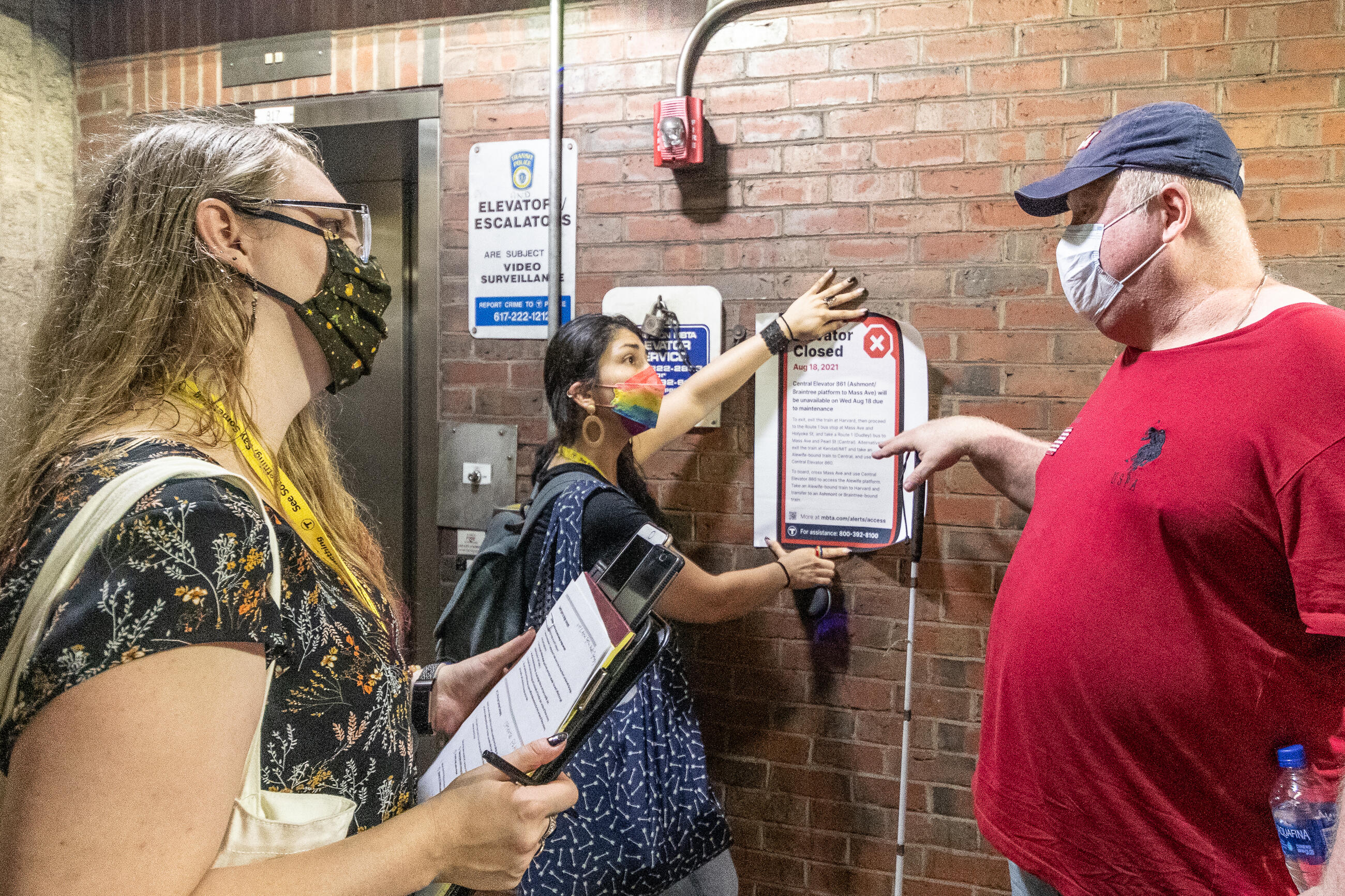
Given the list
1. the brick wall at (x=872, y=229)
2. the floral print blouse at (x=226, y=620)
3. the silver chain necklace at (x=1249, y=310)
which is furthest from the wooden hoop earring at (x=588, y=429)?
the silver chain necklace at (x=1249, y=310)

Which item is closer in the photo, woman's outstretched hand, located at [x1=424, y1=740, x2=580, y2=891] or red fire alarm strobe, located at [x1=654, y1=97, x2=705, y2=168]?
woman's outstretched hand, located at [x1=424, y1=740, x2=580, y2=891]

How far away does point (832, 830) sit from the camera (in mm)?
2496

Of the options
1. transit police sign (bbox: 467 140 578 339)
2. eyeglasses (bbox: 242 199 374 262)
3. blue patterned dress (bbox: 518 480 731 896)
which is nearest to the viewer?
eyeglasses (bbox: 242 199 374 262)

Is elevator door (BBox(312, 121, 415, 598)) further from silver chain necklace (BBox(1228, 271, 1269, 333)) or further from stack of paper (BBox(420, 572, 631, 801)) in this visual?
silver chain necklace (BBox(1228, 271, 1269, 333))

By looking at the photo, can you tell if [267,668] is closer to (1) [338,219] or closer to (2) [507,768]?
(2) [507,768]

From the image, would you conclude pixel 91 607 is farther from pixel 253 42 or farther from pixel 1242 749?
pixel 253 42

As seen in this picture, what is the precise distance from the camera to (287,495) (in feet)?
3.93

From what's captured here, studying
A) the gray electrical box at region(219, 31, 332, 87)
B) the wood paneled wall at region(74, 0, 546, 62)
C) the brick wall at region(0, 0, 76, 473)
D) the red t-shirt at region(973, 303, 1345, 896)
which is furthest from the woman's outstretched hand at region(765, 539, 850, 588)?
the brick wall at region(0, 0, 76, 473)

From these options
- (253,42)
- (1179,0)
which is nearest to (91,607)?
(1179,0)

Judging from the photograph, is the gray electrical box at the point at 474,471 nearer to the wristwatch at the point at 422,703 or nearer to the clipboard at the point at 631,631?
the wristwatch at the point at 422,703

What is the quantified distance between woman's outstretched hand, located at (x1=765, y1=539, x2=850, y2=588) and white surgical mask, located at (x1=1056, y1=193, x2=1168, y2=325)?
1.02 meters

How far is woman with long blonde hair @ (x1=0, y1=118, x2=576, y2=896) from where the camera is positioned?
0.75m

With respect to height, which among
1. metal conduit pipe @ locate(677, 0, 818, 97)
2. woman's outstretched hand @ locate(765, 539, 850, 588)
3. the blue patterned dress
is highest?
metal conduit pipe @ locate(677, 0, 818, 97)

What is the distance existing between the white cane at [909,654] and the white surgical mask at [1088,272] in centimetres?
65
